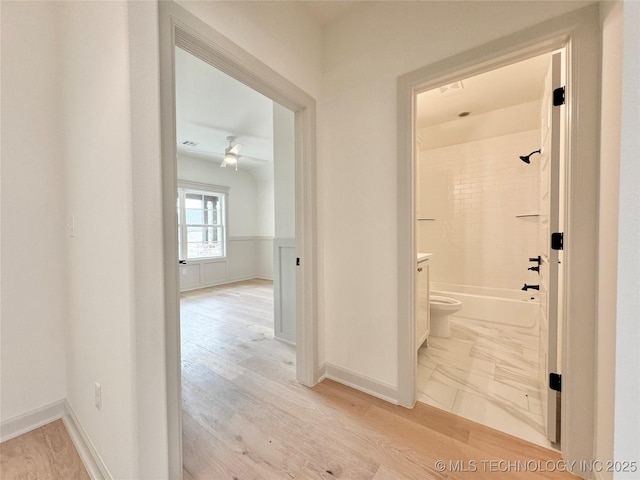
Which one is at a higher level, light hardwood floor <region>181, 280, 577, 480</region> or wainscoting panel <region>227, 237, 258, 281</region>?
wainscoting panel <region>227, 237, 258, 281</region>

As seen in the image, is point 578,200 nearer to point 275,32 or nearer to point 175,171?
point 175,171

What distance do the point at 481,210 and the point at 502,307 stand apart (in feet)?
4.50

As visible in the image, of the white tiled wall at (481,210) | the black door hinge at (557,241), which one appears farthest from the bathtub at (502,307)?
the black door hinge at (557,241)

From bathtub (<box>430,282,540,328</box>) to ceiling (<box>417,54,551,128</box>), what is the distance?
2302 mm

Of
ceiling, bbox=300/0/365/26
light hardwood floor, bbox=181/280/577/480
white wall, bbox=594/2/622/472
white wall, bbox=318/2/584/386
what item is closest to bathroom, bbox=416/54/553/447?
light hardwood floor, bbox=181/280/577/480

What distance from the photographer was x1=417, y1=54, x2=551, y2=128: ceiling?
2.31 metres

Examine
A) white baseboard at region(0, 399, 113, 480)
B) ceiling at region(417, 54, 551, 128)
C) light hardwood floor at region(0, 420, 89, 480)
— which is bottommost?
light hardwood floor at region(0, 420, 89, 480)

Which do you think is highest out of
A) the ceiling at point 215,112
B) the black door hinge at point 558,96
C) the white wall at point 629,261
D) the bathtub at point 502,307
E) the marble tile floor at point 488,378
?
the ceiling at point 215,112

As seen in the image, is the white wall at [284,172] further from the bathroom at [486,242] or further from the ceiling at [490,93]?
the ceiling at [490,93]

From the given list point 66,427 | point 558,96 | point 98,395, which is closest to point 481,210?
point 558,96

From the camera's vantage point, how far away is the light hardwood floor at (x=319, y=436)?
1.18 m

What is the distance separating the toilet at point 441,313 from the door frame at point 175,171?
1.46 meters

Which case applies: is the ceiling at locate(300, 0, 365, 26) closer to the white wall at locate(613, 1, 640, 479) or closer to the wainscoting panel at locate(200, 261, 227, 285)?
the white wall at locate(613, 1, 640, 479)

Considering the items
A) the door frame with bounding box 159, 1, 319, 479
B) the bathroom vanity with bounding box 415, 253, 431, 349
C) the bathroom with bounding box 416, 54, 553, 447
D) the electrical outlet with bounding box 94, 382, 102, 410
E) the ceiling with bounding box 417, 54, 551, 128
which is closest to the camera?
the door frame with bounding box 159, 1, 319, 479
